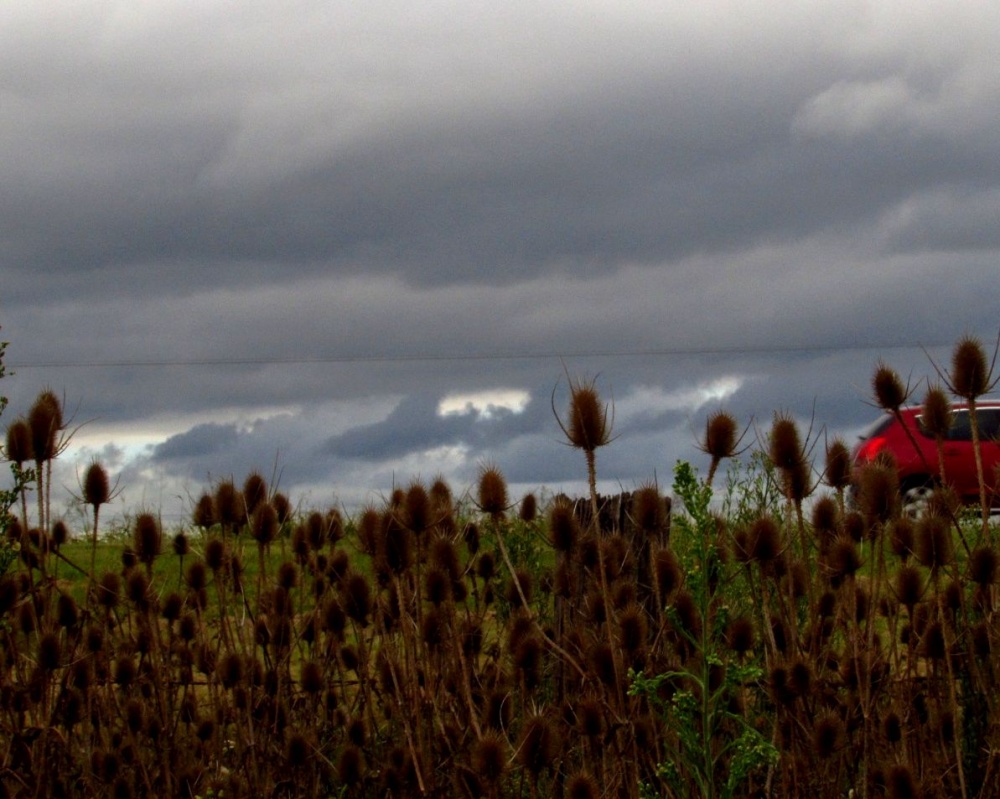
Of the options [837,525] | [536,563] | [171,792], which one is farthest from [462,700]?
[536,563]

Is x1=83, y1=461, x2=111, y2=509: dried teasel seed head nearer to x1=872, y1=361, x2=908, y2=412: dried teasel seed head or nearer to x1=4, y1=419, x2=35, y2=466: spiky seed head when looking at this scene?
x1=4, y1=419, x2=35, y2=466: spiky seed head

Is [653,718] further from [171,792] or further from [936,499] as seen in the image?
[171,792]

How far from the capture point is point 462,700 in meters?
4.61

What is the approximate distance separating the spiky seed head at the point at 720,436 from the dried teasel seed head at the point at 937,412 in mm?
956

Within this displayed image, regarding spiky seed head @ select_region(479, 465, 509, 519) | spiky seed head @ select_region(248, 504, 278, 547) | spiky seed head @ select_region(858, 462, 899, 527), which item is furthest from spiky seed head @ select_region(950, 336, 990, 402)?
spiky seed head @ select_region(248, 504, 278, 547)

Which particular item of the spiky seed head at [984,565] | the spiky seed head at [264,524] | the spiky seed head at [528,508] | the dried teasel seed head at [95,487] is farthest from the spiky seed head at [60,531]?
the spiky seed head at [984,565]

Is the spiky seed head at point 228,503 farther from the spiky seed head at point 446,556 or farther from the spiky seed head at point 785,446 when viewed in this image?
the spiky seed head at point 785,446

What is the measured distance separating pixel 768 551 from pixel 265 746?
1.84 metres

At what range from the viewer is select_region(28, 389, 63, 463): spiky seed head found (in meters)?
4.71

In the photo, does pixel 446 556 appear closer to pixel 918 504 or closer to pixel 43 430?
pixel 43 430

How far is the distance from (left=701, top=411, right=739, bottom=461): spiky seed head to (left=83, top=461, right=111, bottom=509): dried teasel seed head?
2.33 meters

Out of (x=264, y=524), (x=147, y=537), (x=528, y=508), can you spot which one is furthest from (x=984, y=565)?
(x=147, y=537)

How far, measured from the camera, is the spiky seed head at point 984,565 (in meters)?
4.34

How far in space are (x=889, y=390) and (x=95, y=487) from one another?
2.99m
